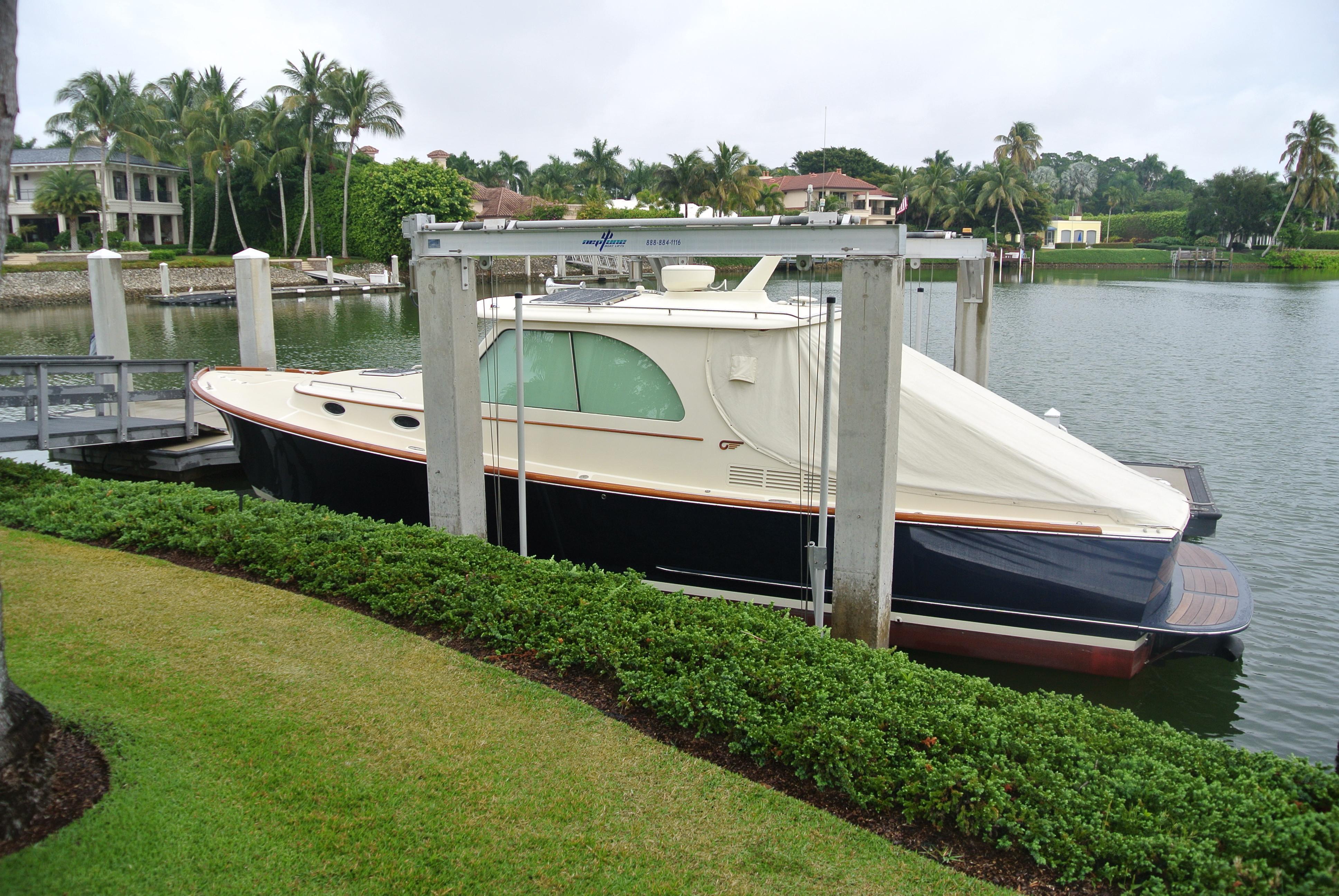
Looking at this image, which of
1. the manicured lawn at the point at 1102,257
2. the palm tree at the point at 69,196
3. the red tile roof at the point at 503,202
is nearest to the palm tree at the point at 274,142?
the palm tree at the point at 69,196

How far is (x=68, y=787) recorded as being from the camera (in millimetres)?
3898

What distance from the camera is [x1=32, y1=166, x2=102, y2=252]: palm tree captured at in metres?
50.6

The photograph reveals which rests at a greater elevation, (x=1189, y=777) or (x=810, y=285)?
(x=810, y=285)

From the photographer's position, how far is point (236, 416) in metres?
9.72

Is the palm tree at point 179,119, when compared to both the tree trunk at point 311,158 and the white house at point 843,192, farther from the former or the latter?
the white house at point 843,192

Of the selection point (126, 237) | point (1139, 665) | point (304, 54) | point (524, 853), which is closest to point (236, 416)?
point (524, 853)

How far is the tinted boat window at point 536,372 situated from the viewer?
8039 millimetres

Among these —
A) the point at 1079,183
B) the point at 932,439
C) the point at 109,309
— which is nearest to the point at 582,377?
the point at 932,439

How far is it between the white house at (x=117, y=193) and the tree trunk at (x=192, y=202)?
1859 millimetres

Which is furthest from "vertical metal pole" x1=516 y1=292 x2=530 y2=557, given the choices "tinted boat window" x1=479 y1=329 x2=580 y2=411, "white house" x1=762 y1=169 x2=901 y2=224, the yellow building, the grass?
the yellow building

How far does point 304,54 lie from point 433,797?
56907 millimetres

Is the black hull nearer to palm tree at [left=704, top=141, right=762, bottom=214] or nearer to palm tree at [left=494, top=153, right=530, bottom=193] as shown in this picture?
palm tree at [left=704, top=141, right=762, bottom=214]

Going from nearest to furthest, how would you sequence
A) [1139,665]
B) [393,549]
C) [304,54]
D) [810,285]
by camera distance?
[810,285] → [393,549] → [1139,665] → [304,54]

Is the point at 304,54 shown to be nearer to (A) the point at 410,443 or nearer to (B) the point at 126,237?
(B) the point at 126,237
